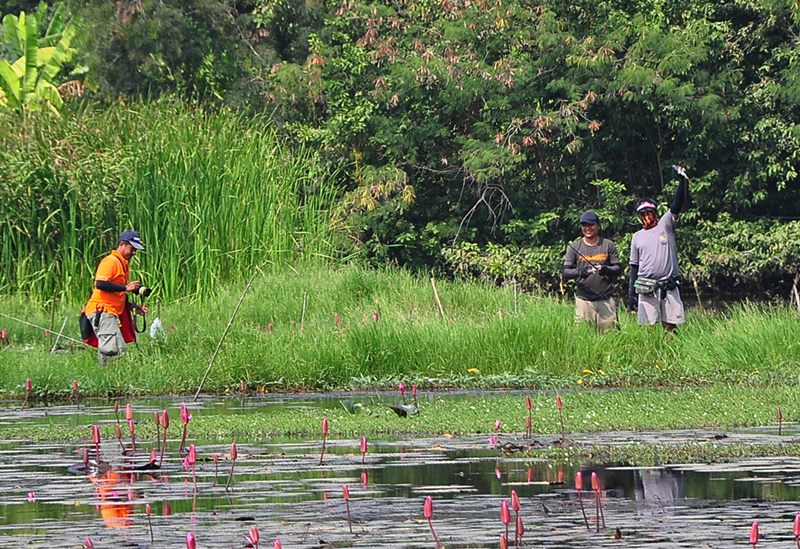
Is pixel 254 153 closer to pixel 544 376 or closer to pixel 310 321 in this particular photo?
pixel 310 321

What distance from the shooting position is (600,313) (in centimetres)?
1819

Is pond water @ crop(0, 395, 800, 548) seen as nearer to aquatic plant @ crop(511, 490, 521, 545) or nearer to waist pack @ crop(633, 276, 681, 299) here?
aquatic plant @ crop(511, 490, 521, 545)

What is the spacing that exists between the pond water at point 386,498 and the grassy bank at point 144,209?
1392 centimetres

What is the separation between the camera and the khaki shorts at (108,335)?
1738cm

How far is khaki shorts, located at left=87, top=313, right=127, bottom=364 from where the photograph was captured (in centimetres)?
1738

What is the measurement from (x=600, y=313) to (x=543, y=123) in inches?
503

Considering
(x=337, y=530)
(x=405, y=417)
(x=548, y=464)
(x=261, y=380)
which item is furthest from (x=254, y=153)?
(x=337, y=530)

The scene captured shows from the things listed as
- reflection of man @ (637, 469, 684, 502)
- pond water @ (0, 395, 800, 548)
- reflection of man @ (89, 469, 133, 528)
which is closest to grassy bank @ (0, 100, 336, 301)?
pond water @ (0, 395, 800, 548)

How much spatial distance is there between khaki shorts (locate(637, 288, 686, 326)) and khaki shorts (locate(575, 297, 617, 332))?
339 millimetres

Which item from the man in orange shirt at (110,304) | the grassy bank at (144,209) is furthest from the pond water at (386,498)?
the grassy bank at (144,209)

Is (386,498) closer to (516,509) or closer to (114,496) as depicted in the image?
(114,496)

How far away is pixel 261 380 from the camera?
16906mm

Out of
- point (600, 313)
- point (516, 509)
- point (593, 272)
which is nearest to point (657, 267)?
point (593, 272)

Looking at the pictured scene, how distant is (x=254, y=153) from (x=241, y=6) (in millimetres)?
12006
